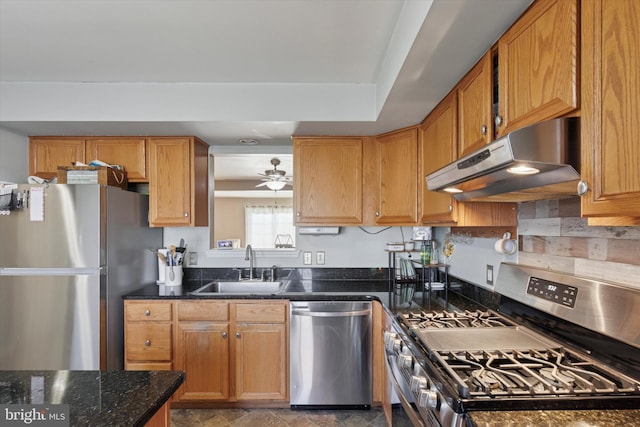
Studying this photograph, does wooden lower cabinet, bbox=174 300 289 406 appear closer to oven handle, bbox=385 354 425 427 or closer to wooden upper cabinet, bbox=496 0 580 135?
oven handle, bbox=385 354 425 427

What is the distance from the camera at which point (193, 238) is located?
10.0ft

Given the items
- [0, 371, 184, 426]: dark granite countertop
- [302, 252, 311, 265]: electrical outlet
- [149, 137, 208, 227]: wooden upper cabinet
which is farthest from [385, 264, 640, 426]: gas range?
[149, 137, 208, 227]: wooden upper cabinet

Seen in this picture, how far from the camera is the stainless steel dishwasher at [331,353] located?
2371 millimetres

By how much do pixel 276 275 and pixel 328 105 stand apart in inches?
59.8

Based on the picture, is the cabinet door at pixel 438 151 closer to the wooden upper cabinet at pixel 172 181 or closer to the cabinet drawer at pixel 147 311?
the wooden upper cabinet at pixel 172 181

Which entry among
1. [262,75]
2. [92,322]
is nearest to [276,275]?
[92,322]

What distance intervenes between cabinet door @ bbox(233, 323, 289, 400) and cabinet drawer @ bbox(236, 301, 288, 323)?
4 centimetres

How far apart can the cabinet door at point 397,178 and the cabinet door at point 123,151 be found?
1.83 metres

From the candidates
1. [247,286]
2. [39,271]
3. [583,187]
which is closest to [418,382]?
[583,187]

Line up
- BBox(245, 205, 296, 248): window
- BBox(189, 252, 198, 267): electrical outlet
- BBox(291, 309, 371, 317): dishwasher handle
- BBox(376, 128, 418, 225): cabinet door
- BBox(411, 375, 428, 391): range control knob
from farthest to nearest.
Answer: BBox(245, 205, 296, 248): window < BBox(189, 252, 198, 267): electrical outlet < BBox(376, 128, 418, 225): cabinet door < BBox(291, 309, 371, 317): dishwasher handle < BBox(411, 375, 428, 391): range control knob

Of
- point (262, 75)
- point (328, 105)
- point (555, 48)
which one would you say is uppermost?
point (262, 75)

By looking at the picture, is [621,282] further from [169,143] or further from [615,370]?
[169,143]

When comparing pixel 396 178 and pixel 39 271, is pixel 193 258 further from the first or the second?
pixel 396 178

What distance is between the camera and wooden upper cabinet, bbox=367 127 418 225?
249 cm
